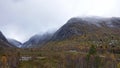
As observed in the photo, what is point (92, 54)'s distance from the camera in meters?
199

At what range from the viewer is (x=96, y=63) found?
198500 millimetres

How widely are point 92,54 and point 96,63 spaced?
21.1ft
